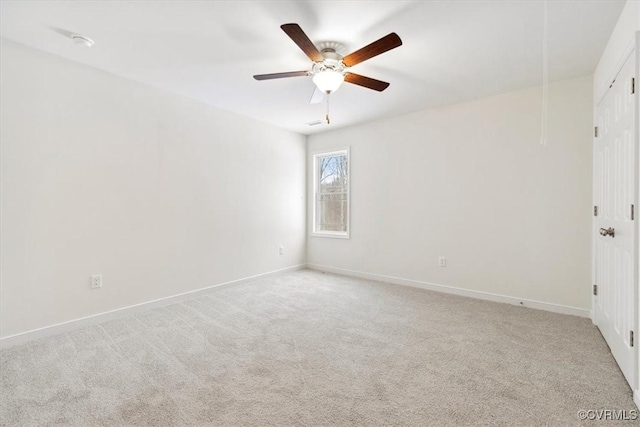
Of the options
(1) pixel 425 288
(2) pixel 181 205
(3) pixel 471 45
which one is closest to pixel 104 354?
(2) pixel 181 205

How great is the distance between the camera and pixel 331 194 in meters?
5.28

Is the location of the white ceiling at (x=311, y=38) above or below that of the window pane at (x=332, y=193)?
above

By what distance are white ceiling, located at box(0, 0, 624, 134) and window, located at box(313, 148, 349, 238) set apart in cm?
182

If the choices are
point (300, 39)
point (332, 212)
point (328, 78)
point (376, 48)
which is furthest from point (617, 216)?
point (332, 212)

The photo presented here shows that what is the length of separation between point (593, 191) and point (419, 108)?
2.13 meters

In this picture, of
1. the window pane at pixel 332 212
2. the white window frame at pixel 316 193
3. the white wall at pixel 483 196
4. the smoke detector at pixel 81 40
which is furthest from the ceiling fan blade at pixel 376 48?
the window pane at pixel 332 212

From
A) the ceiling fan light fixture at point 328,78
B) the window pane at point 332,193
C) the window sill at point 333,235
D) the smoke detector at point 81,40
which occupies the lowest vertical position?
the window sill at point 333,235

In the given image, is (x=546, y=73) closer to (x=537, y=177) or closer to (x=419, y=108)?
(x=537, y=177)

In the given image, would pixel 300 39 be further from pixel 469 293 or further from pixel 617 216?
pixel 469 293

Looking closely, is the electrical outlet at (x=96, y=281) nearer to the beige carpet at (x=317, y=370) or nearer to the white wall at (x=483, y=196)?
the beige carpet at (x=317, y=370)

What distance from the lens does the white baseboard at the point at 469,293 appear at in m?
3.11

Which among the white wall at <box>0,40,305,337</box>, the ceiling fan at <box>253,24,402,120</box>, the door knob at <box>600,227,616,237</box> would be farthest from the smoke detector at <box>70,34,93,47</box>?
the door knob at <box>600,227,616,237</box>

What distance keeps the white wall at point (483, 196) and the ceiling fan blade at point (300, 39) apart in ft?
7.92

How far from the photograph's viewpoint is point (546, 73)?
115 inches
